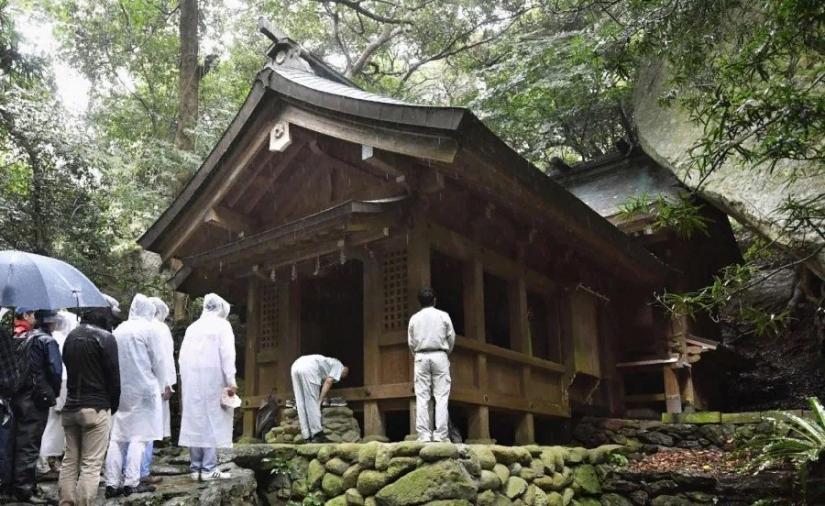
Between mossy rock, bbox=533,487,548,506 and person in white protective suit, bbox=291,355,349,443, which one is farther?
person in white protective suit, bbox=291,355,349,443

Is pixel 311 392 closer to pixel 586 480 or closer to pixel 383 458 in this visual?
pixel 383 458

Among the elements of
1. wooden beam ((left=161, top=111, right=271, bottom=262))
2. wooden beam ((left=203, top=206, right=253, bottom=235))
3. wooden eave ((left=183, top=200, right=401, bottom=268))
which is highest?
wooden beam ((left=161, top=111, right=271, bottom=262))

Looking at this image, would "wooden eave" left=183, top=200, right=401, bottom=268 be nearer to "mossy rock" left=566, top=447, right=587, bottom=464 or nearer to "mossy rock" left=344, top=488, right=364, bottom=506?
"mossy rock" left=344, top=488, right=364, bottom=506

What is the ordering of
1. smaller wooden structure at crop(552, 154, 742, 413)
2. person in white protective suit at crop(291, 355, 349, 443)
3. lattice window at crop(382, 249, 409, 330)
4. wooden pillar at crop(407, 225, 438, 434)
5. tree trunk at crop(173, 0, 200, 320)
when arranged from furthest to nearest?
1. tree trunk at crop(173, 0, 200, 320)
2. smaller wooden structure at crop(552, 154, 742, 413)
3. lattice window at crop(382, 249, 409, 330)
4. wooden pillar at crop(407, 225, 438, 434)
5. person in white protective suit at crop(291, 355, 349, 443)

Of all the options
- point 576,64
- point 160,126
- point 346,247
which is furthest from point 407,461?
point 160,126

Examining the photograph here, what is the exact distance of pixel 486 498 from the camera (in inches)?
238

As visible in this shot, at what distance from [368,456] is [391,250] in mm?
2795

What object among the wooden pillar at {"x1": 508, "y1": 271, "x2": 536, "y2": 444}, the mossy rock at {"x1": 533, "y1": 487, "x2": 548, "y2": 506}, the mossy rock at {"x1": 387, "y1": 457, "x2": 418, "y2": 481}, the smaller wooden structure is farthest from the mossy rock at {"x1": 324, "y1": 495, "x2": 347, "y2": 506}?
the smaller wooden structure

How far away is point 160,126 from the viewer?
60.7ft

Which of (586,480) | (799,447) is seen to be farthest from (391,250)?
(799,447)

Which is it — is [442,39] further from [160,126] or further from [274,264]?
[274,264]

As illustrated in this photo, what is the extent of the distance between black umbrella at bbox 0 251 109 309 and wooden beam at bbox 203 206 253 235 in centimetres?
295

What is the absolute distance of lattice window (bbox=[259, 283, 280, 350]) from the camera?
31.5 ft

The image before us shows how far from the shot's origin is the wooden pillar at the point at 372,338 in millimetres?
7754
